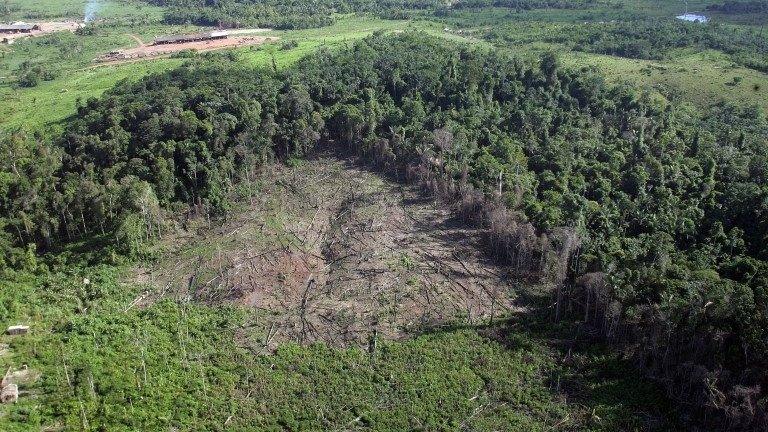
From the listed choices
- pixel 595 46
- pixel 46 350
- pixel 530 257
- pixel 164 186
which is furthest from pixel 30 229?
pixel 595 46

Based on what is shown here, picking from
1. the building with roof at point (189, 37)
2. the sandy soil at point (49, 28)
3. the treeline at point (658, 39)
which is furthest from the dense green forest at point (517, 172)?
the sandy soil at point (49, 28)

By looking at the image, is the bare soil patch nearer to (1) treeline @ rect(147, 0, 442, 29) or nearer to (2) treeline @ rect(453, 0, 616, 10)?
(1) treeline @ rect(147, 0, 442, 29)

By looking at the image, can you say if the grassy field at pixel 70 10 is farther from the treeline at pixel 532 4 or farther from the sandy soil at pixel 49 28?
the treeline at pixel 532 4

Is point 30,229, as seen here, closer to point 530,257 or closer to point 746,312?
point 530,257

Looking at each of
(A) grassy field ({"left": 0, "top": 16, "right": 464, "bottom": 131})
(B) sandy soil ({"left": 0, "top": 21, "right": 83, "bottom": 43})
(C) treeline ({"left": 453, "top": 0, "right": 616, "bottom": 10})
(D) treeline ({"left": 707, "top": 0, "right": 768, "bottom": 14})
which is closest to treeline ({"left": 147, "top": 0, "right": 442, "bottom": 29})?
(A) grassy field ({"left": 0, "top": 16, "right": 464, "bottom": 131})

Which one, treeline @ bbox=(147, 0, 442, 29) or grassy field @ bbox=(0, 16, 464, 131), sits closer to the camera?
grassy field @ bbox=(0, 16, 464, 131)

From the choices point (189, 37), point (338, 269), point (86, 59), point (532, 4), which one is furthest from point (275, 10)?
point (338, 269)
